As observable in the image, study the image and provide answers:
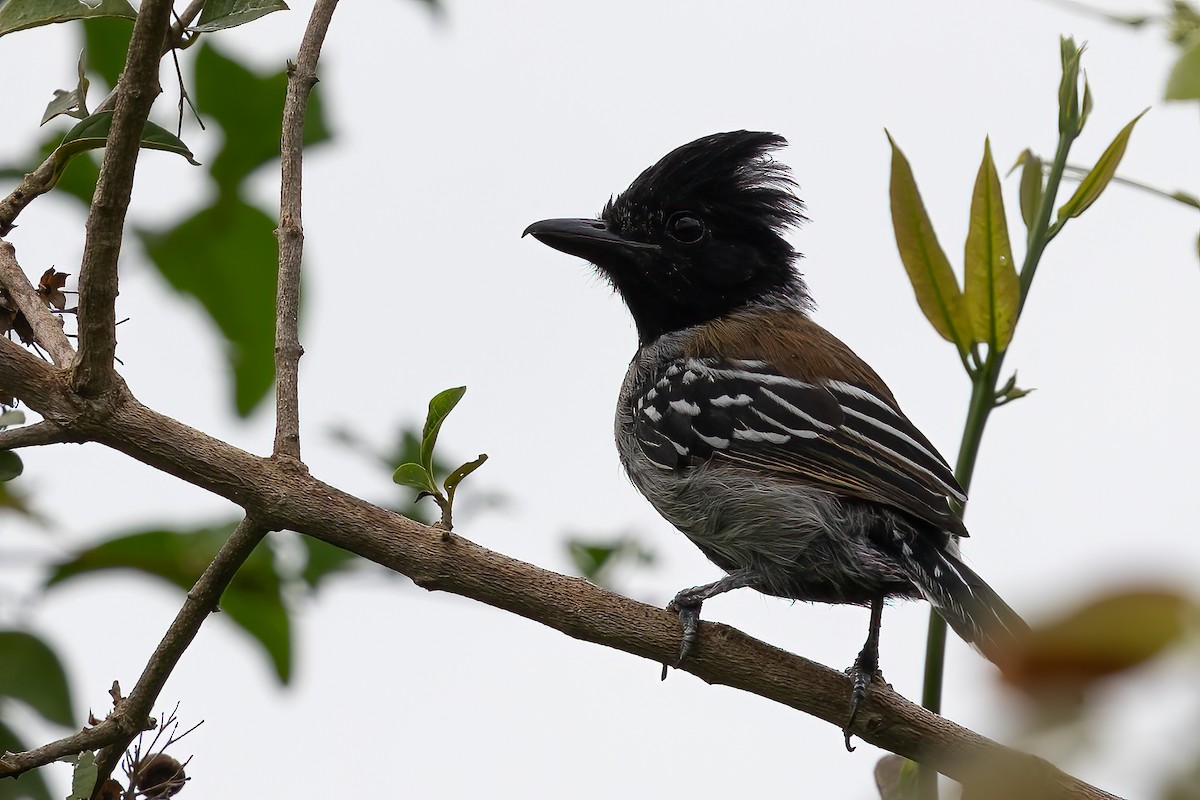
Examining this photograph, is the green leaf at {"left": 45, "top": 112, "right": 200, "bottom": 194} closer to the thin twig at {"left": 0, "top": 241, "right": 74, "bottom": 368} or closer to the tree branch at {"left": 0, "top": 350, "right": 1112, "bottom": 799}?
the thin twig at {"left": 0, "top": 241, "right": 74, "bottom": 368}

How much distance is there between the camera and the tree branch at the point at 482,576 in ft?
7.32

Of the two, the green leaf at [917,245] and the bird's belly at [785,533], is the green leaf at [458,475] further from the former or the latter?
the bird's belly at [785,533]

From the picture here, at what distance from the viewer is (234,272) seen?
3.27 meters

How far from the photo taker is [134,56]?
6.48 feet

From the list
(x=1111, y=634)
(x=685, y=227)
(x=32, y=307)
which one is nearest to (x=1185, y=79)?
(x=1111, y=634)

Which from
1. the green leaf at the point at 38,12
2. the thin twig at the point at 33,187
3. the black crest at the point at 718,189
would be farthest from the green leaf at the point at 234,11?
the black crest at the point at 718,189

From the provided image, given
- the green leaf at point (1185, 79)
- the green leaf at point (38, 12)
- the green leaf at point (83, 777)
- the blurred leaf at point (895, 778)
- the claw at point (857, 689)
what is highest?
the green leaf at point (38, 12)

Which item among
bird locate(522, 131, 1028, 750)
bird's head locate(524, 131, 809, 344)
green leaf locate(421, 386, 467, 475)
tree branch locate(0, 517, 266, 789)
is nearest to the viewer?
tree branch locate(0, 517, 266, 789)

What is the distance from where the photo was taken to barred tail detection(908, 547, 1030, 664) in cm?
320

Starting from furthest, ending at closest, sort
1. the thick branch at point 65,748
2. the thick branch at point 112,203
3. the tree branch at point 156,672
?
the tree branch at point 156,672 → the thick branch at point 65,748 → the thick branch at point 112,203

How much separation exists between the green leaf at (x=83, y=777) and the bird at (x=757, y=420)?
1.21 m

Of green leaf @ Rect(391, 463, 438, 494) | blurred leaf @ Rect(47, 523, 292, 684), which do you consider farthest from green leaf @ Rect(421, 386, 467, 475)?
blurred leaf @ Rect(47, 523, 292, 684)

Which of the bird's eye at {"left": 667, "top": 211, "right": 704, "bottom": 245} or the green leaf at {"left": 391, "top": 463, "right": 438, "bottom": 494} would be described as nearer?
the green leaf at {"left": 391, "top": 463, "right": 438, "bottom": 494}

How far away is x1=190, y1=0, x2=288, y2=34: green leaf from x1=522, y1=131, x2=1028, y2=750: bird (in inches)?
60.8
